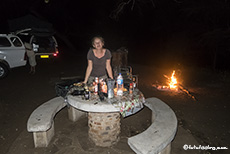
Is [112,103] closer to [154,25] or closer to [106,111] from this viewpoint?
[106,111]

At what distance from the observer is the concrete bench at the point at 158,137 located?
7.84 feet

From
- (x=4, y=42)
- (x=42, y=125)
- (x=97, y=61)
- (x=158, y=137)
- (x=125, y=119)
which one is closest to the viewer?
(x=158, y=137)

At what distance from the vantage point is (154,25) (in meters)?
19.4

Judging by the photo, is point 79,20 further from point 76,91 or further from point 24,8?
point 76,91

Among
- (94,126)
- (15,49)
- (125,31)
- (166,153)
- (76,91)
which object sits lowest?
(166,153)

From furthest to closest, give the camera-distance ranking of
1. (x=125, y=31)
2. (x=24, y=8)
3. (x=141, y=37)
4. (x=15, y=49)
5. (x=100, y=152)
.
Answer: (x=141, y=37) < (x=125, y=31) < (x=24, y=8) < (x=15, y=49) < (x=100, y=152)

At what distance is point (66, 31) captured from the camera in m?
23.7

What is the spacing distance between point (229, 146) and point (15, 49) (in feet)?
30.7

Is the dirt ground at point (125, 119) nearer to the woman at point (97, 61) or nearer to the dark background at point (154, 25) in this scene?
the woman at point (97, 61)

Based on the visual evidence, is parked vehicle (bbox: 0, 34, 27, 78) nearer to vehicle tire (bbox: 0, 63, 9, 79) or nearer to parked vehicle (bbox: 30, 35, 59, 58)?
vehicle tire (bbox: 0, 63, 9, 79)

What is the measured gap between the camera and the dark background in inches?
429

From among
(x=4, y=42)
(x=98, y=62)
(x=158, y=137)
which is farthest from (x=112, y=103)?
(x=4, y=42)

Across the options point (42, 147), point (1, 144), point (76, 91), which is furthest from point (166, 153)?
point (1, 144)

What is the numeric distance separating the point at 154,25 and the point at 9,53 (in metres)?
16.0
